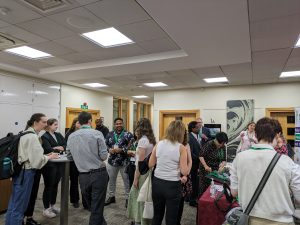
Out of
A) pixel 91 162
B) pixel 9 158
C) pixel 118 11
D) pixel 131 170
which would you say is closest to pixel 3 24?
pixel 118 11

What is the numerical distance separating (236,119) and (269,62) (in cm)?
259

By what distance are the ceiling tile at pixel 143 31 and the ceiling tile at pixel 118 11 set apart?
114 mm

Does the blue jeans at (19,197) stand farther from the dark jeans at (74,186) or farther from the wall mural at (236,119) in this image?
the wall mural at (236,119)

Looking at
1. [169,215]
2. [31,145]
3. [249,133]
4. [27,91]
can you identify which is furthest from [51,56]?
[249,133]

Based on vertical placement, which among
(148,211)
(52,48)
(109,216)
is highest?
(52,48)

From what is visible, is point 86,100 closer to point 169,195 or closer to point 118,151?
point 118,151

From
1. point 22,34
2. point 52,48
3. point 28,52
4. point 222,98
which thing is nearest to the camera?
point 22,34

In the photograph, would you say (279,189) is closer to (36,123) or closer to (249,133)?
(36,123)

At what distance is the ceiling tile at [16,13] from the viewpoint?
237cm

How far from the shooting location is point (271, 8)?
2.38m

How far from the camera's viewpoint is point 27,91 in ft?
18.0

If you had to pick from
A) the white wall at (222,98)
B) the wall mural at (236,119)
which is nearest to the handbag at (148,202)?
the wall mural at (236,119)

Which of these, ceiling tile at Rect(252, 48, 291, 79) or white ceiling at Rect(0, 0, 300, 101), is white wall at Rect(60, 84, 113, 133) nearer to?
white ceiling at Rect(0, 0, 300, 101)

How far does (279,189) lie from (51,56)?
4.05 metres
